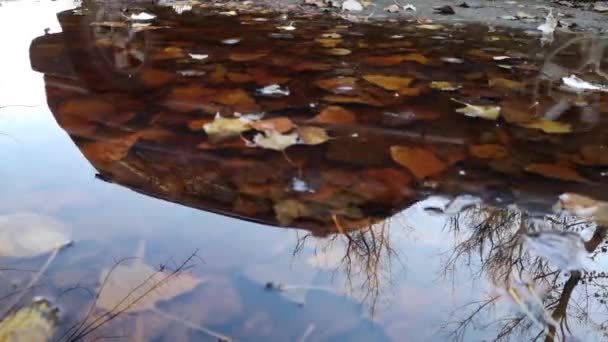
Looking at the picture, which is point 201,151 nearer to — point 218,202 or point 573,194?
point 218,202

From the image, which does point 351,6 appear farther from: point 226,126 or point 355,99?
point 226,126

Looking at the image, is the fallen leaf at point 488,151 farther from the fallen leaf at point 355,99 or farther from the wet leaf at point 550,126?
the fallen leaf at point 355,99

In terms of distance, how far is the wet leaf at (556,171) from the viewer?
910mm

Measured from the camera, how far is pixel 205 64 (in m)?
1.55

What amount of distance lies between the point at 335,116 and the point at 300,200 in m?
0.37

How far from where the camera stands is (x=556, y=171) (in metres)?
0.93

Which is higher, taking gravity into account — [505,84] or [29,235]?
[29,235]

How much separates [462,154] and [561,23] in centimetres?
194

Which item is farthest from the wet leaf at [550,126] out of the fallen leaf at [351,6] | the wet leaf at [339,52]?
the fallen leaf at [351,6]

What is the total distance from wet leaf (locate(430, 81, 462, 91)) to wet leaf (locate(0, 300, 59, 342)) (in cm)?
108

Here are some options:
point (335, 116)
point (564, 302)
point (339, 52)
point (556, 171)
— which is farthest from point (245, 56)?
point (564, 302)

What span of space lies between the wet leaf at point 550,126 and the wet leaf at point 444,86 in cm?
27

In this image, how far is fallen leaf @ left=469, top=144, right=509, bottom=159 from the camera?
0.98 m

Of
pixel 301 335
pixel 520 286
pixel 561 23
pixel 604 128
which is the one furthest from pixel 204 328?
pixel 561 23
